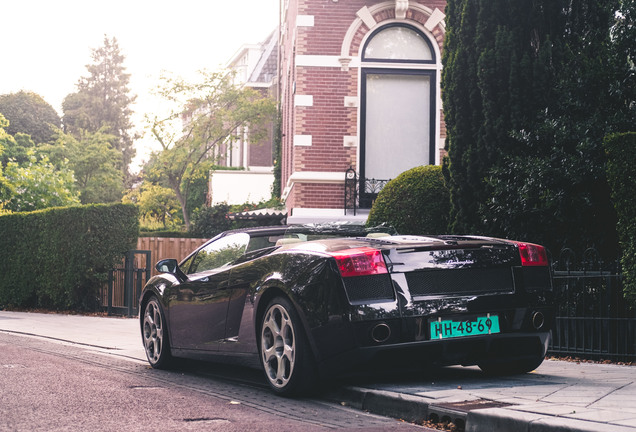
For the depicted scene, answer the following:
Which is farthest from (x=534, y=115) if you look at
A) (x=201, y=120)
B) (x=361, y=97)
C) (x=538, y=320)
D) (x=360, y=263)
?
(x=201, y=120)

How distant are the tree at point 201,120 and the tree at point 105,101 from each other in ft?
132

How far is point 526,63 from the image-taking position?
10.4 meters

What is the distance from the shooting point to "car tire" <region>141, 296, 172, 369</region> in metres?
8.62

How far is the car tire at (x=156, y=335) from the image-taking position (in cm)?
862

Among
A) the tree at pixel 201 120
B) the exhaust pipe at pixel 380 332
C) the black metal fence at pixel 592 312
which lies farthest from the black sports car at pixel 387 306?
the tree at pixel 201 120

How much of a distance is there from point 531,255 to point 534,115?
4.14 m

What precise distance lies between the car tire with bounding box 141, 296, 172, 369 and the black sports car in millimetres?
1522

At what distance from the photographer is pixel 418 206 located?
12.5 m

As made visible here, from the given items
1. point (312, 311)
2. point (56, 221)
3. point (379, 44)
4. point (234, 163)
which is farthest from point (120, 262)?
point (234, 163)

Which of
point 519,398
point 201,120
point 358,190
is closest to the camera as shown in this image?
point 519,398

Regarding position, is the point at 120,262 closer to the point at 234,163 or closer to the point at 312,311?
the point at 312,311

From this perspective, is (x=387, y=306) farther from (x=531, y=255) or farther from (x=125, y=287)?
(x=125, y=287)

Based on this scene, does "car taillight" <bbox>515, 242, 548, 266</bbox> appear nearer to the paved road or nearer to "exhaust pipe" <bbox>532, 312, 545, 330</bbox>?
"exhaust pipe" <bbox>532, 312, 545, 330</bbox>

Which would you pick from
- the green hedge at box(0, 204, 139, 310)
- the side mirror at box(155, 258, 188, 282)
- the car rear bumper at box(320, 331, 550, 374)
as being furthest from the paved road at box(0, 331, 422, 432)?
the green hedge at box(0, 204, 139, 310)
